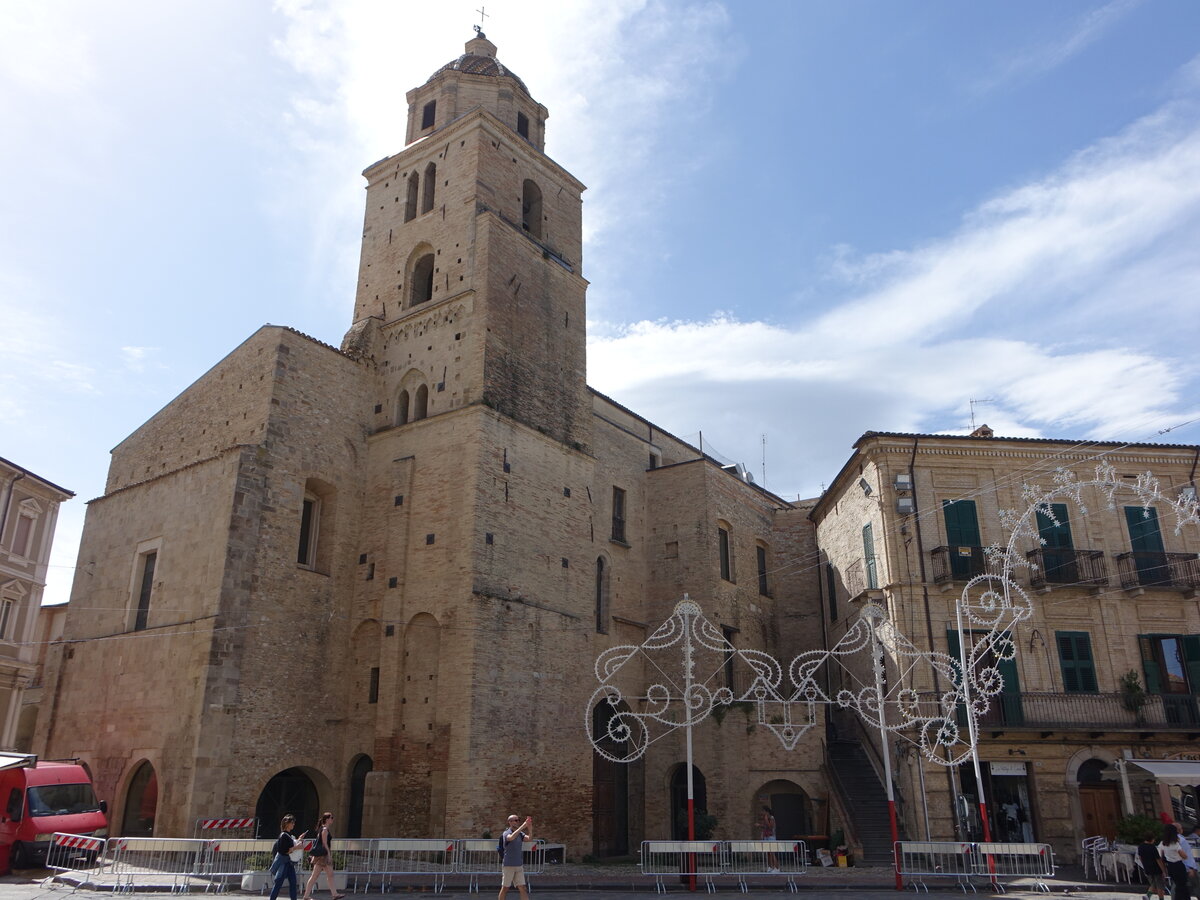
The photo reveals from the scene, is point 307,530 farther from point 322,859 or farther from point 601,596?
point 322,859

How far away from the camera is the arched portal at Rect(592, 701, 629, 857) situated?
2356cm

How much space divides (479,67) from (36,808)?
22.4 m

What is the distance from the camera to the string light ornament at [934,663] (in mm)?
19719

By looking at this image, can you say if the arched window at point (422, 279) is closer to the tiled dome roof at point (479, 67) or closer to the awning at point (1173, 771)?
the tiled dome roof at point (479, 67)

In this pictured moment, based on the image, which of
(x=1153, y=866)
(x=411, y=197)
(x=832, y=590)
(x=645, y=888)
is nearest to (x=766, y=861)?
(x=645, y=888)

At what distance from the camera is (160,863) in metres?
15.9

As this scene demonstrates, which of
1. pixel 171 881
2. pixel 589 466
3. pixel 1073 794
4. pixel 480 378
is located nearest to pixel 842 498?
pixel 589 466

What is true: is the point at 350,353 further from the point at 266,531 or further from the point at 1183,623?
the point at 1183,623

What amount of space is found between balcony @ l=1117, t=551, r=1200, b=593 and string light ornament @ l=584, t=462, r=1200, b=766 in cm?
87

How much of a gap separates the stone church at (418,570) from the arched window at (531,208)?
7 cm

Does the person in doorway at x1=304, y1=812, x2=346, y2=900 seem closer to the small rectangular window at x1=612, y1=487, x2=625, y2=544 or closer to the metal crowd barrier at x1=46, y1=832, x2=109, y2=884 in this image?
the metal crowd barrier at x1=46, y1=832, x2=109, y2=884

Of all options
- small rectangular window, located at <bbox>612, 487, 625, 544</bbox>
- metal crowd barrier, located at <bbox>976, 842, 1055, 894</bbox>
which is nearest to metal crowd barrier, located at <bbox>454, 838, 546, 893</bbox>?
metal crowd barrier, located at <bbox>976, 842, 1055, 894</bbox>


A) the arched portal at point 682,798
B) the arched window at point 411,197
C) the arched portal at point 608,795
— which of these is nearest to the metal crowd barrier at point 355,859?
the arched portal at point 608,795

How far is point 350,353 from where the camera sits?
24.7 m
